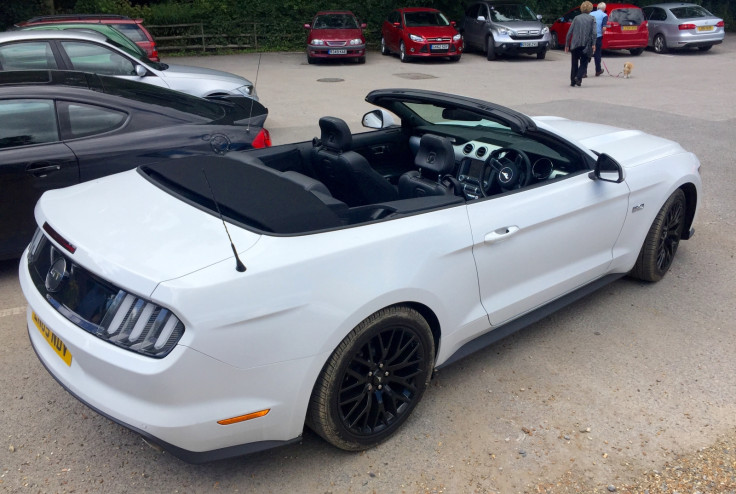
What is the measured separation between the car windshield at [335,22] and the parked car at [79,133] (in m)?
14.1

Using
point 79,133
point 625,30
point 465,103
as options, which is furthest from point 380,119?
point 625,30

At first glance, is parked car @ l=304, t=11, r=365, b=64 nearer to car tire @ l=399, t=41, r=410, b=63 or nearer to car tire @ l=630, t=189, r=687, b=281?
car tire @ l=399, t=41, r=410, b=63

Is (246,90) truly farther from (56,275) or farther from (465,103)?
(56,275)

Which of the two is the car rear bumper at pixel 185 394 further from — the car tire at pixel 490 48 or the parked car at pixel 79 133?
the car tire at pixel 490 48

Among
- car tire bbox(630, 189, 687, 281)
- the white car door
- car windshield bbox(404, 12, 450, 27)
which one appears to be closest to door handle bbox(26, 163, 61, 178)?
the white car door

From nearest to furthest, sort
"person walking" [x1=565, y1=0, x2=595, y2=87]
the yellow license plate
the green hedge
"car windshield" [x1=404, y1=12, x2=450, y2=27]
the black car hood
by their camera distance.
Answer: the yellow license plate < the black car hood < "person walking" [x1=565, y1=0, x2=595, y2=87] < "car windshield" [x1=404, y1=12, x2=450, y2=27] < the green hedge

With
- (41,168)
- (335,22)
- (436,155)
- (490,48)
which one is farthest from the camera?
(490,48)

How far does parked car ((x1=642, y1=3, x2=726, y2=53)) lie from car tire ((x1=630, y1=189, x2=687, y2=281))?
17694 mm

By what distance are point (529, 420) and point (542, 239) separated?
1013 mm

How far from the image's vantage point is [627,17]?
19453mm

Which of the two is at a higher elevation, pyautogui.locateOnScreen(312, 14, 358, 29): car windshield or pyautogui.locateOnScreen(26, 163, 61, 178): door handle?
pyautogui.locateOnScreen(312, 14, 358, 29): car windshield

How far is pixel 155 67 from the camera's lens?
9.55 metres

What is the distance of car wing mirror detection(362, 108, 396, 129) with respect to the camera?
480 cm

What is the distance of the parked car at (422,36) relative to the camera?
61.5ft
